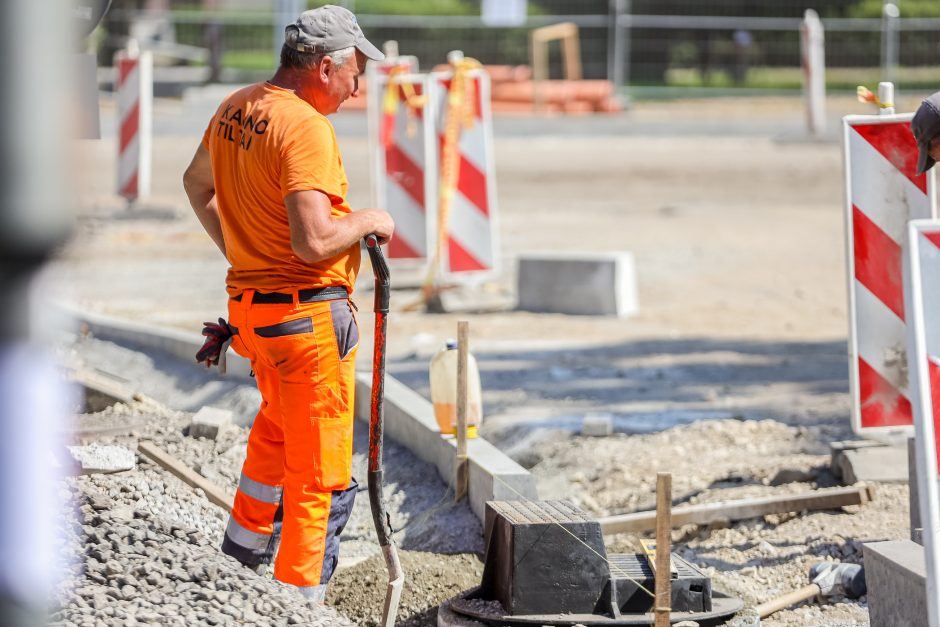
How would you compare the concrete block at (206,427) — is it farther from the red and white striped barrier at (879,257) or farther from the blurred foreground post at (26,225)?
the blurred foreground post at (26,225)

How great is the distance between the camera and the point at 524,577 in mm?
4066

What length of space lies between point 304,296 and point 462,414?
1425mm

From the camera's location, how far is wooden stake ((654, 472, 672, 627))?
3.53 metres

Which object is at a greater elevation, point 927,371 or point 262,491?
point 927,371

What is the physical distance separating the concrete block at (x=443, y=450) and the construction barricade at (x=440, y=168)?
309 cm

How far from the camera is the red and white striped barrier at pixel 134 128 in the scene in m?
13.8

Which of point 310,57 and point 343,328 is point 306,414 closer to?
point 343,328

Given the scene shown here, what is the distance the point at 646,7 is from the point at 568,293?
18.2m

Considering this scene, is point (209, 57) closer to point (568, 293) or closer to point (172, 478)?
point (568, 293)

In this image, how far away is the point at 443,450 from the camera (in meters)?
5.56

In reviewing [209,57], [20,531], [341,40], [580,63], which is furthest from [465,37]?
[20,531]

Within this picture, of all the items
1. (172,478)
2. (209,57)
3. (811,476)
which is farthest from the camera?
(209,57)

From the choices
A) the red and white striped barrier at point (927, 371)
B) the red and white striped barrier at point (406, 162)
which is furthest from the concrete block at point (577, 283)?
the red and white striped barrier at point (927, 371)

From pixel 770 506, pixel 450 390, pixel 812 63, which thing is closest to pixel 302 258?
pixel 450 390
